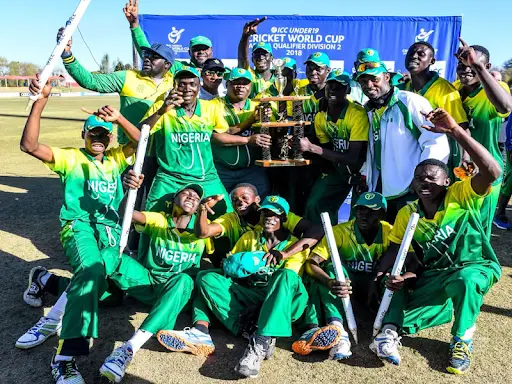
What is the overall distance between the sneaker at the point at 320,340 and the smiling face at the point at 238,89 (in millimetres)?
2705

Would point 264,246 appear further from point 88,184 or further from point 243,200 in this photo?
point 88,184

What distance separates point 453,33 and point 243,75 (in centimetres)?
461

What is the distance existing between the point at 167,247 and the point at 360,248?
70.7 inches

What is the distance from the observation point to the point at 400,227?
4.18 meters

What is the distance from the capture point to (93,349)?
4.00 m

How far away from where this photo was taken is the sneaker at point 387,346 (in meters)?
Result: 3.75

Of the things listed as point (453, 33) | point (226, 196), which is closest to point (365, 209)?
point (226, 196)

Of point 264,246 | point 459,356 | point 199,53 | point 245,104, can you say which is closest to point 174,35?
point 199,53

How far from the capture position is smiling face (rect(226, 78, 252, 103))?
5263mm

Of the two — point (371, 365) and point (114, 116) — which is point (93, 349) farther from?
point (371, 365)

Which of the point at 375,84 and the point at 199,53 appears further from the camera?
the point at 199,53

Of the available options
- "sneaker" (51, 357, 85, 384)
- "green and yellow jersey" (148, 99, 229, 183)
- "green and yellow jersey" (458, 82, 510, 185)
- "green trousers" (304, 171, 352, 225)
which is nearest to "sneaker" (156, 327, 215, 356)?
"sneaker" (51, 357, 85, 384)

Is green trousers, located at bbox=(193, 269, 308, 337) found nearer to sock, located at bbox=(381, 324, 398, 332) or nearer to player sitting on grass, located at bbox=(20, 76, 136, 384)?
sock, located at bbox=(381, 324, 398, 332)

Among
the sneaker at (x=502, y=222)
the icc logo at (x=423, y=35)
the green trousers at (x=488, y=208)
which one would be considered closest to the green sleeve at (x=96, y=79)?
the green trousers at (x=488, y=208)
